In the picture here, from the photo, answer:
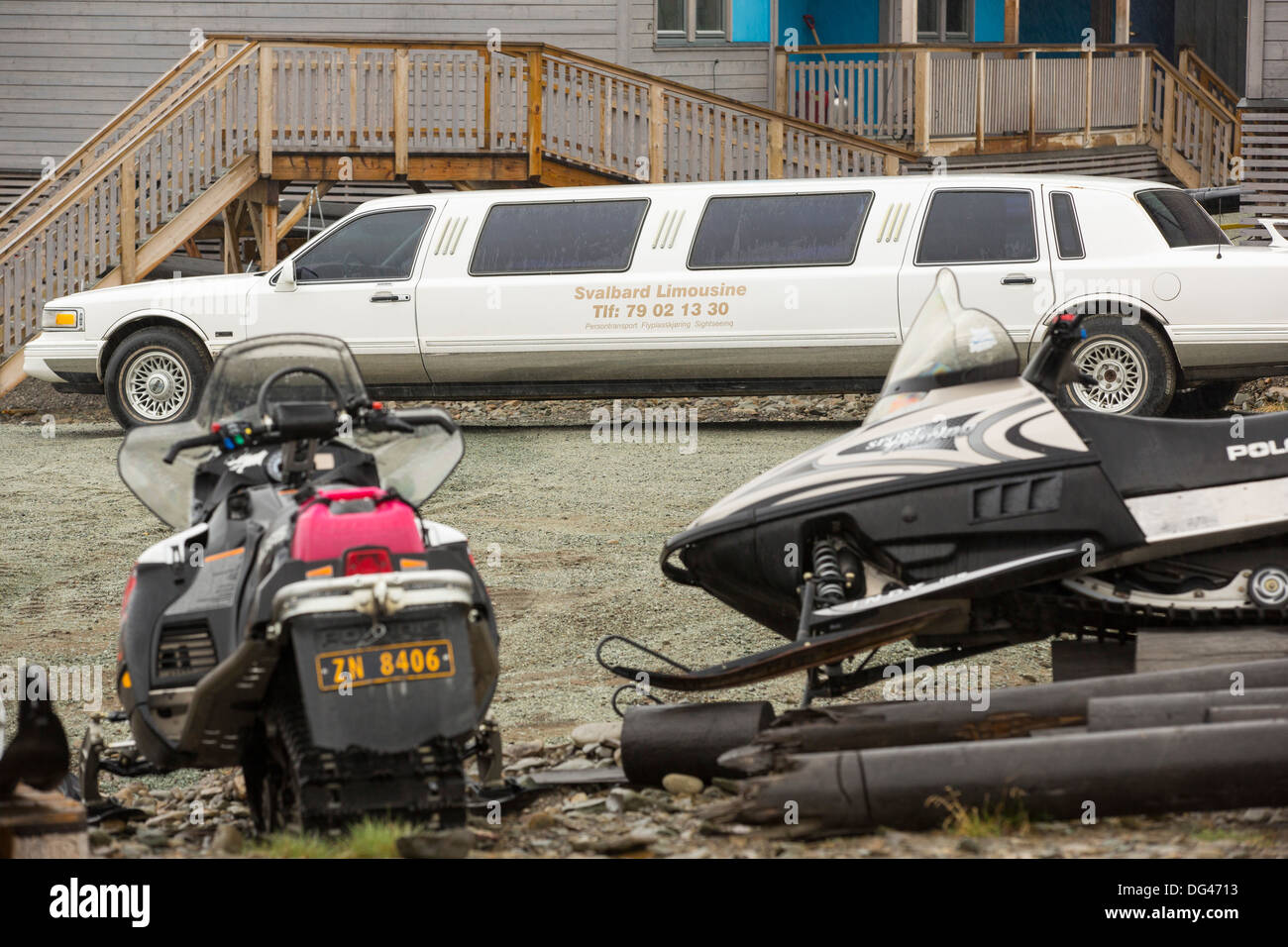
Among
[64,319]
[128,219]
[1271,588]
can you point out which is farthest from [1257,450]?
[128,219]

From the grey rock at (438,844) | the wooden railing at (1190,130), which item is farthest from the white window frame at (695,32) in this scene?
the grey rock at (438,844)

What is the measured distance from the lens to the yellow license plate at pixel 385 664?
11.3 feet

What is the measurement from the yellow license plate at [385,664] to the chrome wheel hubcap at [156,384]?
9521 mm

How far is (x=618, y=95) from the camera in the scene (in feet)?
54.2

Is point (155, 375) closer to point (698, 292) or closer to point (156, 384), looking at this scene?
point (156, 384)

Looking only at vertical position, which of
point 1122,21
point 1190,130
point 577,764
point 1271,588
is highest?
point 1122,21

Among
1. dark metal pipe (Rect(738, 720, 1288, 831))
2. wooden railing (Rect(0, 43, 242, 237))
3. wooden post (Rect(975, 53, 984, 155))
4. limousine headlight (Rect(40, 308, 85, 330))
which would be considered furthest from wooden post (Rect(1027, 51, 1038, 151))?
dark metal pipe (Rect(738, 720, 1288, 831))

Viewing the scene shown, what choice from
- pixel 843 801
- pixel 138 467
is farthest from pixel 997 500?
pixel 138 467

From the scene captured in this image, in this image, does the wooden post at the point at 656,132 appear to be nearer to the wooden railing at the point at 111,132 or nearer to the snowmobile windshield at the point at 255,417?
the wooden railing at the point at 111,132

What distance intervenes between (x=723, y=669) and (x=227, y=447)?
146 cm

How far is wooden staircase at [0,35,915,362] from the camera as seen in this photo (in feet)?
50.5

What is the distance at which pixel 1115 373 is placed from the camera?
11.4m

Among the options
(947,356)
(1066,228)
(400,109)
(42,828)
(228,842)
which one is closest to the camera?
(42,828)

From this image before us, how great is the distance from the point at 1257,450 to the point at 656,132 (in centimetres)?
1215
